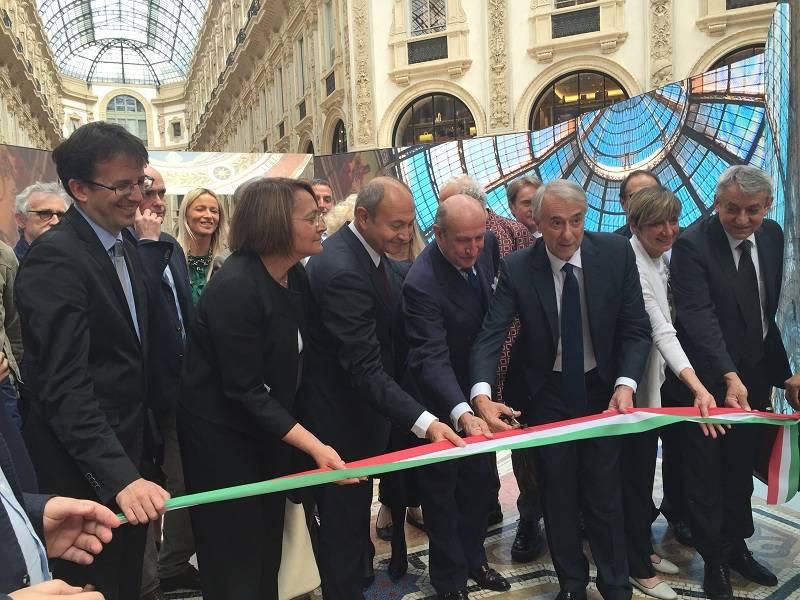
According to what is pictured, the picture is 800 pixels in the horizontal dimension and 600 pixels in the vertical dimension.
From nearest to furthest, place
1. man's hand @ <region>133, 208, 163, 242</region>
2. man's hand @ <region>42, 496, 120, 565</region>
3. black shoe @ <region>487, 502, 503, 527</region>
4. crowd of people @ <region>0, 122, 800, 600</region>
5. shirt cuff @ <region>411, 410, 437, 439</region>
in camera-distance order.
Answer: man's hand @ <region>42, 496, 120, 565</region>
crowd of people @ <region>0, 122, 800, 600</region>
shirt cuff @ <region>411, 410, 437, 439</region>
man's hand @ <region>133, 208, 163, 242</region>
black shoe @ <region>487, 502, 503, 527</region>

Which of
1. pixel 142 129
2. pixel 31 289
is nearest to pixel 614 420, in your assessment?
pixel 31 289

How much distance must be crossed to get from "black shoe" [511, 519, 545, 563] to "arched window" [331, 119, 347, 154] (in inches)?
709

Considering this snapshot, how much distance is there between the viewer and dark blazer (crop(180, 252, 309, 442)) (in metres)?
2.30

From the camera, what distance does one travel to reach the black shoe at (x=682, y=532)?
3771mm

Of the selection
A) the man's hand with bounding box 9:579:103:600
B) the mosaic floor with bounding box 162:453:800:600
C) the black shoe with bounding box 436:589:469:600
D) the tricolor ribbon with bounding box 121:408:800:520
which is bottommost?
the mosaic floor with bounding box 162:453:800:600

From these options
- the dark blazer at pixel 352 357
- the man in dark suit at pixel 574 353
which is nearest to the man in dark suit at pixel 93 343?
the dark blazer at pixel 352 357

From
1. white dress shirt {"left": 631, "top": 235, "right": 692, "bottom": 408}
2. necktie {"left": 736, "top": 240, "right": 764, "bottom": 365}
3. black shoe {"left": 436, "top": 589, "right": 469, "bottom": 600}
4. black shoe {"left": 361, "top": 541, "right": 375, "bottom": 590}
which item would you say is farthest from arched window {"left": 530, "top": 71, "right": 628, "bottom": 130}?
black shoe {"left": 436, "top": 589, "right": 469, "bottom": 600}

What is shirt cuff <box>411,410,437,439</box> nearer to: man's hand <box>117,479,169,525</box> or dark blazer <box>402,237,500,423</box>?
dark blazer <box>402,237,500,423</box>

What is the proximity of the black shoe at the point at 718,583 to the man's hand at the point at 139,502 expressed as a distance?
2.63m

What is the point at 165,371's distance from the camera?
263 cm

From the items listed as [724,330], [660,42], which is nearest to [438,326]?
[724,330]

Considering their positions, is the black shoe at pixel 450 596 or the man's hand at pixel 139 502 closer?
the man's hand at pixel 139 502

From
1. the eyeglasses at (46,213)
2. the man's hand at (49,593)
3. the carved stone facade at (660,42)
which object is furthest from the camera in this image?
the carved stone facade at (660,42)

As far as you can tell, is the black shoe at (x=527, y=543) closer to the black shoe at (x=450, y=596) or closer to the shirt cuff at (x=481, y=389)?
the black shoe at (x=450, y=596)
